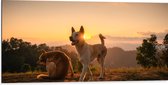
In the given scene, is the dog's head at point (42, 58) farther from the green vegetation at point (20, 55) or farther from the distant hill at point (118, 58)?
the distant hill at point (118, 58)

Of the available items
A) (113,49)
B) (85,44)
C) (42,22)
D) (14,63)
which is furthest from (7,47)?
(113,49)

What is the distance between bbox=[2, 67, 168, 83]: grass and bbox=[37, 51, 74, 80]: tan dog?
0.05 meters

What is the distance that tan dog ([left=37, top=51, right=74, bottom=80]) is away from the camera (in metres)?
2.92

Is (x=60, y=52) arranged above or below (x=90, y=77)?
above

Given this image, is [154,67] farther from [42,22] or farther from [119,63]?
[42,22]

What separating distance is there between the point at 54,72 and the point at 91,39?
1.31 feet

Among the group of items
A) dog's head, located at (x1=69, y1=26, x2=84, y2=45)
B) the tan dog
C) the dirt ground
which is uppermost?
dog's head, located at (x1=69, y1=26, x2=84, y2=45)

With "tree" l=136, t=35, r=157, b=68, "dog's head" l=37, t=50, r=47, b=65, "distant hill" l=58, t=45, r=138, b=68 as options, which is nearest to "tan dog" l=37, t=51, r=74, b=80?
"dog's head" l=37, t=50, r=47, b=65

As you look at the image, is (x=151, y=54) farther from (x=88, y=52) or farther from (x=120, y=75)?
(x=88, y=52)

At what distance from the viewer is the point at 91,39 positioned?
2957 millimetres

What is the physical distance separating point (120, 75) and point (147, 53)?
0.95 ft

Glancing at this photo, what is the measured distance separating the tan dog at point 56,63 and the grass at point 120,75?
54 mm

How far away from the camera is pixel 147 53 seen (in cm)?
301

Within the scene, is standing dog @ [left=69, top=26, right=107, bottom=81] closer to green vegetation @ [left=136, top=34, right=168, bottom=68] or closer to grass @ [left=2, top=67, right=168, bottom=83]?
grass @ [left=2, top=67, right=168, bottom=83]
